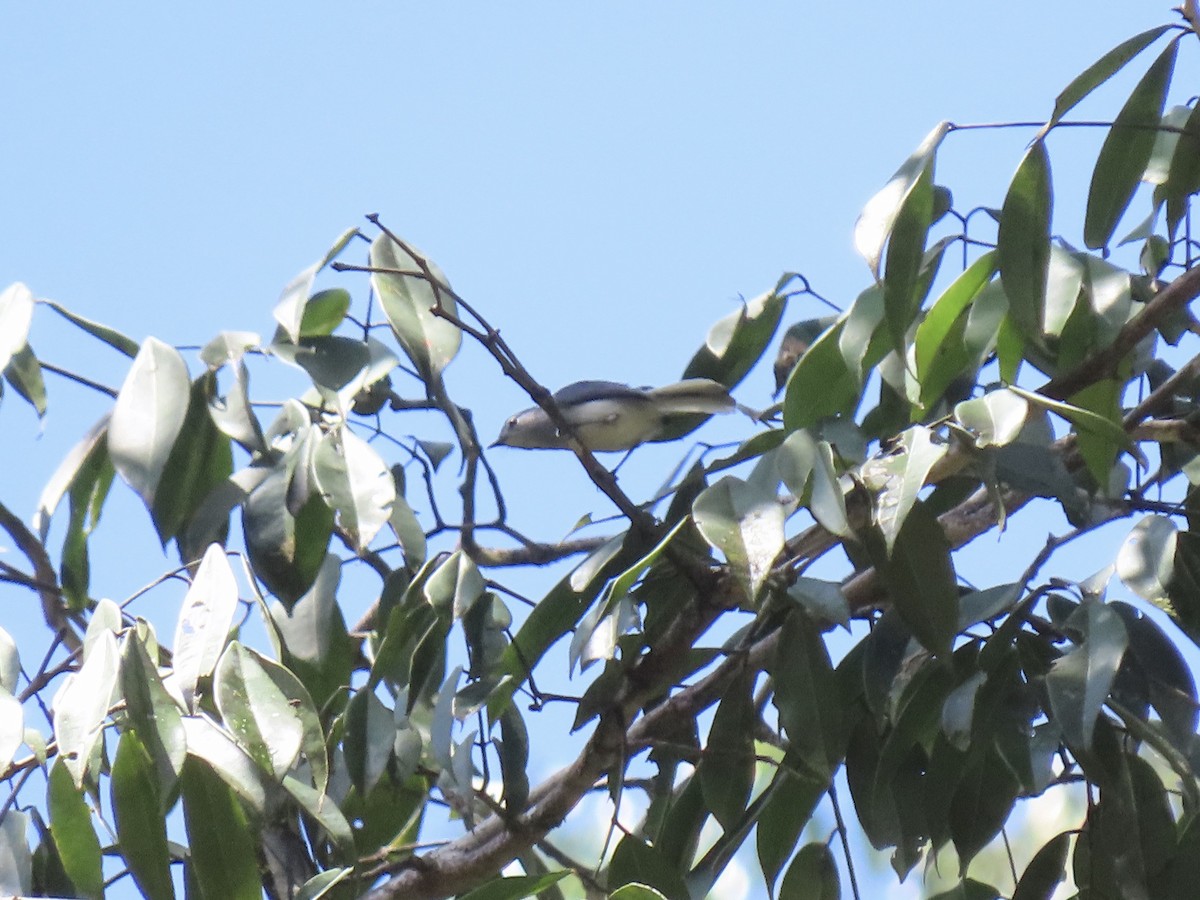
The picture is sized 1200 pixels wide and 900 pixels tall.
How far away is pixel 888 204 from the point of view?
3.58 ft

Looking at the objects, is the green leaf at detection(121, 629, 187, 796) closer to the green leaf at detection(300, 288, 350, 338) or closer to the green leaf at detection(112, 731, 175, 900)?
the green leaf at detection(112, 731, 175, 900)

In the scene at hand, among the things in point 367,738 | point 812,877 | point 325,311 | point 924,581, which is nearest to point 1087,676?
point 924,581

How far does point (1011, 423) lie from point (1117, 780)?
38 cm

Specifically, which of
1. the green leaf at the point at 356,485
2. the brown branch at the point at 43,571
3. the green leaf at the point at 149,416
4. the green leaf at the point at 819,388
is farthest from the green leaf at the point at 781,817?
the brown branch at the point at 43,571

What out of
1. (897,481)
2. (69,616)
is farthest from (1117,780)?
(69,616)

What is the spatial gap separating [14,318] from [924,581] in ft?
3.39

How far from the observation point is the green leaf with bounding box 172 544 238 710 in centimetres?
113

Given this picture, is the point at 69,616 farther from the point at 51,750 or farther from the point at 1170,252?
the point at 1170,252

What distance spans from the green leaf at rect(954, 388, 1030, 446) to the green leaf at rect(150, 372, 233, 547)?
808 millimetres

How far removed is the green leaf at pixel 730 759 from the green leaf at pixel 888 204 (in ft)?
1.71

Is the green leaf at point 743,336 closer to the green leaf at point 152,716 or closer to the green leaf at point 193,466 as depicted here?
the green leaf at point 193,466

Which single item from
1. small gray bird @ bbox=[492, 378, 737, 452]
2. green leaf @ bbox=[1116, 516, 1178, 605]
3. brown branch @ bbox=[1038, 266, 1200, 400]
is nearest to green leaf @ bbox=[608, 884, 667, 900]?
green leaf @ bbox=[1116, 516, 1178, 605]

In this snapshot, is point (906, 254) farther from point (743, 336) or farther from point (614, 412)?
point (614, 412)

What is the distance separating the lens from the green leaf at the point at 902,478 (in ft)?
3.34
